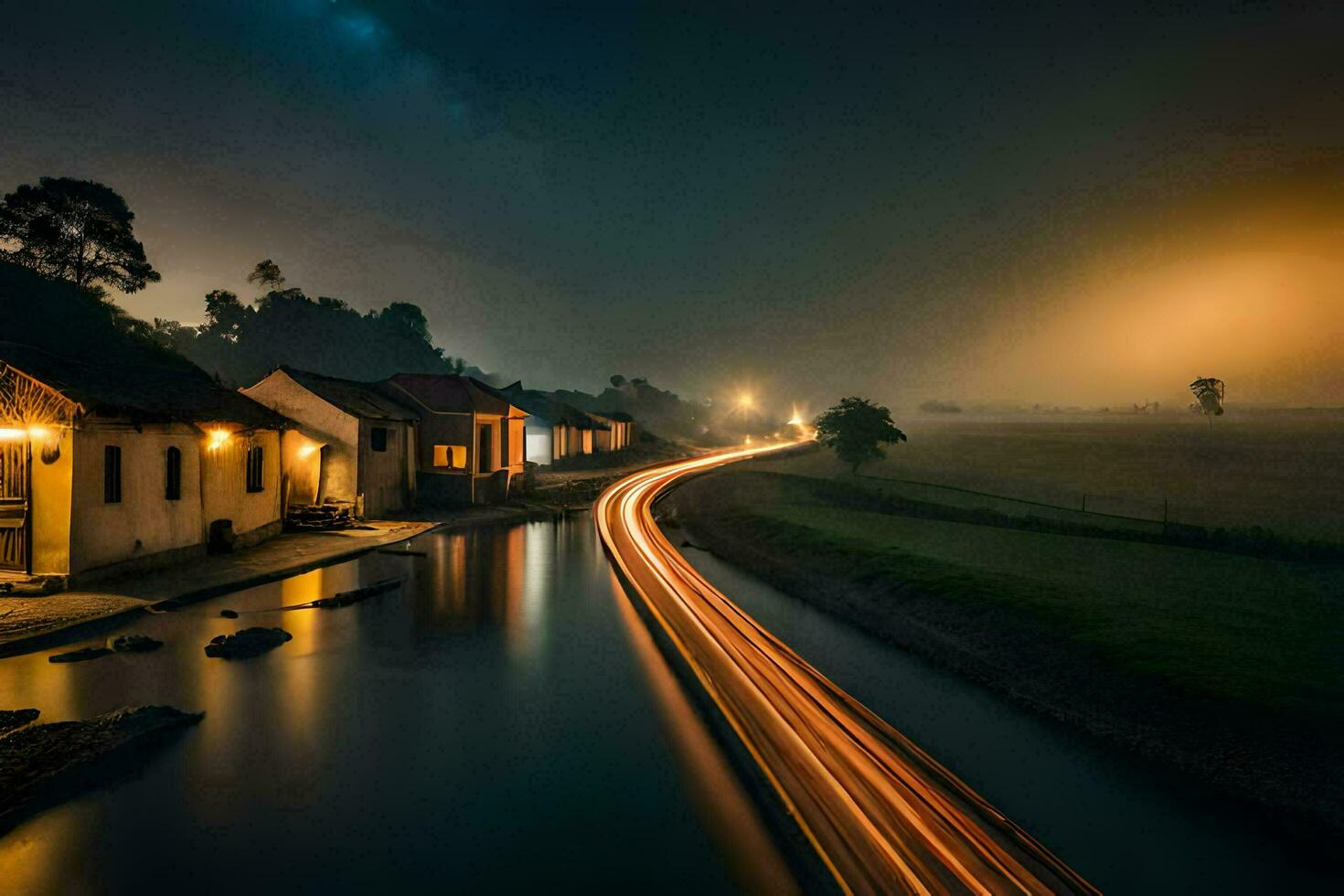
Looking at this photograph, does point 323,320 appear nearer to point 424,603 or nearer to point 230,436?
point 230,436

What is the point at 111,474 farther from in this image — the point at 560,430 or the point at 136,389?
the point at 560,430

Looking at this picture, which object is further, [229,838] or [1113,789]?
[1113,789]

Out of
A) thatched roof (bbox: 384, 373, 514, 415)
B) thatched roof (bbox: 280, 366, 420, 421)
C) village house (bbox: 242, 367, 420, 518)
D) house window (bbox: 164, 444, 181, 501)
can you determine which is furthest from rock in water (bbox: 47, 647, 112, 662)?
thatched roof (bbox: 384, 373, 514, 415)

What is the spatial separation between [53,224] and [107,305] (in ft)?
24.3

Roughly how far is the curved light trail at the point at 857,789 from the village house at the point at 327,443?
25.1m

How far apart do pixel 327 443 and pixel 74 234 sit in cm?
4455

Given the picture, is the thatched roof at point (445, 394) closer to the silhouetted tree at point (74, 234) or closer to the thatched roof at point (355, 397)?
the thatched roof at point (355, 397)

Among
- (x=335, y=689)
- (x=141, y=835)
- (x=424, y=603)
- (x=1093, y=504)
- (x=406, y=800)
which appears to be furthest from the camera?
(x=1093, y=504)

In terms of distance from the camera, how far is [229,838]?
8453 mm

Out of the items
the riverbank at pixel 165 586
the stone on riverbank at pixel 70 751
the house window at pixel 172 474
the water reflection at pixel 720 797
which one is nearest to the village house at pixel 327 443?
the riverbank at pixel 165 586

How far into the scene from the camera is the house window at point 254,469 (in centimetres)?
2681

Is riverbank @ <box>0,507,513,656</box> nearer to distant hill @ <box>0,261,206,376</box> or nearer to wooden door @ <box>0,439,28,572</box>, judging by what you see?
wooden door @ <box>0,439,28,572</box>

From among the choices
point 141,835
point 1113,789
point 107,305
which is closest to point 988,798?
point 1113,789

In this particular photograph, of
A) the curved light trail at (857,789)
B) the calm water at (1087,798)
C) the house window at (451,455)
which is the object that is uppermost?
the house window at (451,455)
